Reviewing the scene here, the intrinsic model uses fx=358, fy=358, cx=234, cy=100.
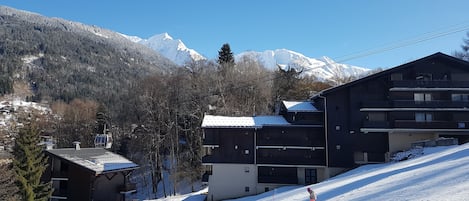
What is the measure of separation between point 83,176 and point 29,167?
757 cm

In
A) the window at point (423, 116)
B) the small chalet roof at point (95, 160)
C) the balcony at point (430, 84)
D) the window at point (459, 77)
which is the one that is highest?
the window at point (459, 77)

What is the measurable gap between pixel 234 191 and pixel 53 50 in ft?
564

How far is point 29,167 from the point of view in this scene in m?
26.8

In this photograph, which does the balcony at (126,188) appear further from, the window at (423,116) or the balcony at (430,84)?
the window at (423,116)

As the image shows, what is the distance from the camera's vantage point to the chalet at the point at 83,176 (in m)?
33.8

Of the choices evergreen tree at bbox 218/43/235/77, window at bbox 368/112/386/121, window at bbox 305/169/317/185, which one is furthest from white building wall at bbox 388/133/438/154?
evergreen tree at bbox 218/43/235/77

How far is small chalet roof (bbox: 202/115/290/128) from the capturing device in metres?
32.9

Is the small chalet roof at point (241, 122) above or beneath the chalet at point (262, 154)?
above

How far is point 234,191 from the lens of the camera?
1283 inches

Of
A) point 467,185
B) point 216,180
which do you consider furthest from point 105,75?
point 467,185

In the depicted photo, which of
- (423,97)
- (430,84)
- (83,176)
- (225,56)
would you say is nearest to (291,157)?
(423,97)

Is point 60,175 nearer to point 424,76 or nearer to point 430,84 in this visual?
point 430,84

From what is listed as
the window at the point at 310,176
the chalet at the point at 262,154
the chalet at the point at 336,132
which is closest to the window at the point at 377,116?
the chalet at the point at 336,132

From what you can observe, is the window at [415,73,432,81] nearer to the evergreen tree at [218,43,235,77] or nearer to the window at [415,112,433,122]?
the window at [415,112,433,122]
